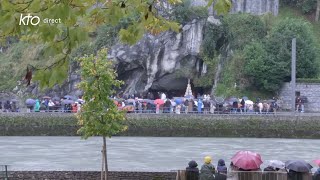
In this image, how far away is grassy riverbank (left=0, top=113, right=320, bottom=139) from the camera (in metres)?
41.8

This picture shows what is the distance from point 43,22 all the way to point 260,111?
124 ft

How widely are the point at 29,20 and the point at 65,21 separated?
1.08ft

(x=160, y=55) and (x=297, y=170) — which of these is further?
(x=160, y=55)

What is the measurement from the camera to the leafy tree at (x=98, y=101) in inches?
808

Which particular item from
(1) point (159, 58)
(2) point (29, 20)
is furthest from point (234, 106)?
(2) point (29, 20)

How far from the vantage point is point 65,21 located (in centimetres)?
636

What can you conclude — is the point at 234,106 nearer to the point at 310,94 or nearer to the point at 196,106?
the point at 196,106

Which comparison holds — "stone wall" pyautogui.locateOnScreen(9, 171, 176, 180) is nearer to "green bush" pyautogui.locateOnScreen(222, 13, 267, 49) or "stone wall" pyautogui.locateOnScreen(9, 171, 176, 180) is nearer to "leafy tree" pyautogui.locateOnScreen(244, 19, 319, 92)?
"leafy tree" pyautogui.locateOnScreen(244, 19, 319, 92)

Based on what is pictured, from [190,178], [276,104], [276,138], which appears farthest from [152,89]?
[190,178]

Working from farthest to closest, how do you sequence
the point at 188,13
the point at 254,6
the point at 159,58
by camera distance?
1. the point at 254,6
2. the point at 188,13
3. the point at 159,58

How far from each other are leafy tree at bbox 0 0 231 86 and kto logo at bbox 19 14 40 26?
3 centimetres

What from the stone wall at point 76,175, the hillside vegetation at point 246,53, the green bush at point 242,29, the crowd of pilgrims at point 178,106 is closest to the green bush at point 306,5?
the hillside vegetation at point 246,53

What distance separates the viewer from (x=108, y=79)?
813 inches

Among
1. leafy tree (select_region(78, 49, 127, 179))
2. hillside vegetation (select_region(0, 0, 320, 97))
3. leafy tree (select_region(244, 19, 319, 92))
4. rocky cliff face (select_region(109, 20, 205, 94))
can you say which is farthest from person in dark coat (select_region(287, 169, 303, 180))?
rocky cliff face (select_region(109, 20, 205, 94))
